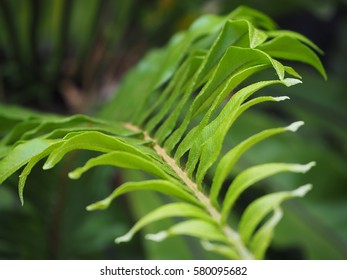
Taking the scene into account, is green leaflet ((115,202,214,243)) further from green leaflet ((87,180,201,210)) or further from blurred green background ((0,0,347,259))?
blurred green background ((0,0,347,259))

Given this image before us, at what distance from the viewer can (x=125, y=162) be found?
0.31m

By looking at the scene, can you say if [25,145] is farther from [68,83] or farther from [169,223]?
[68,83]

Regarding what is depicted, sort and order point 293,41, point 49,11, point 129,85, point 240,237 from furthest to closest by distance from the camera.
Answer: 1. point 49,11
2. point 129,85
3. point 293,41
4. point 240,237

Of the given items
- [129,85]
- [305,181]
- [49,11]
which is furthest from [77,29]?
[305,181]

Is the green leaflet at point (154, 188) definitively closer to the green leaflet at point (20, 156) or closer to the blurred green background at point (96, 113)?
the green leaflet at point (20, 156)

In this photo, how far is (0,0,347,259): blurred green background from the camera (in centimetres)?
66

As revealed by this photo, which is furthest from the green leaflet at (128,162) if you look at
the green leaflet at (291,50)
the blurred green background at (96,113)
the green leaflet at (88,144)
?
the blurred green background at (96,113)

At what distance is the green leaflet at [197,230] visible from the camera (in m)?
0.27

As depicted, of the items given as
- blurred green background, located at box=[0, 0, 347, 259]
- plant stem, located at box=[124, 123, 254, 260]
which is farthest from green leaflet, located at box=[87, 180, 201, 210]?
blurred green background, located at box=[0, 0, 347, 259]

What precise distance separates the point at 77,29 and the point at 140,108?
1.68 ft

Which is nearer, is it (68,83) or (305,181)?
(305,181)

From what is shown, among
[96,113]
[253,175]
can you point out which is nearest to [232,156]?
[253,175]

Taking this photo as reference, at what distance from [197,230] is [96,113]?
534mm

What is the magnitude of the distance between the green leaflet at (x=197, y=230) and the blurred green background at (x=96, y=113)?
345 mm
